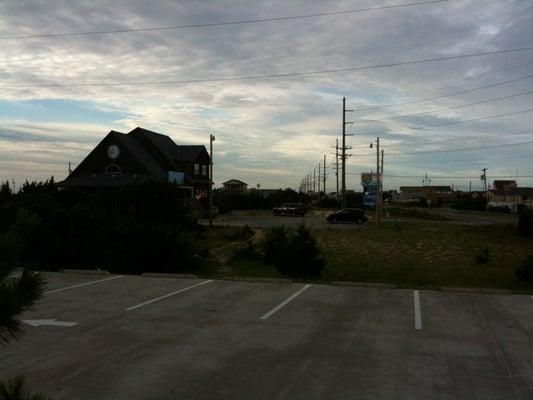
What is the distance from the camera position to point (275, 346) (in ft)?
28.6

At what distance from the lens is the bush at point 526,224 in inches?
1446

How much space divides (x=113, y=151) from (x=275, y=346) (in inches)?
2141

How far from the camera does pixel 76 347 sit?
8.52m

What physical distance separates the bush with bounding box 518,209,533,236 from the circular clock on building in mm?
40055

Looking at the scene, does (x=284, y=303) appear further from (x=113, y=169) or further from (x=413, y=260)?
(x=113, y=169)

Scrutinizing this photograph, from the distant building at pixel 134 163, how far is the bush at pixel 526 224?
3173 cm

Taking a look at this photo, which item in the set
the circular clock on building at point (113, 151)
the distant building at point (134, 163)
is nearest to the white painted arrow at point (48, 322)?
the distant building at point (134, 163)

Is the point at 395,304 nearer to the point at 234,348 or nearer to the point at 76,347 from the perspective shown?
the point at 234,348

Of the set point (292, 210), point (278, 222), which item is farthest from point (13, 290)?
point (292, 210)

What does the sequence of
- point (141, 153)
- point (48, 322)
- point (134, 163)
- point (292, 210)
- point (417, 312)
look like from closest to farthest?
point (48, 322)
point (417, 312)
point (134, 163)
point (141, 153)
point (292, 210)

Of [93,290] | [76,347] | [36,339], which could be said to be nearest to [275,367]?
[76,347]

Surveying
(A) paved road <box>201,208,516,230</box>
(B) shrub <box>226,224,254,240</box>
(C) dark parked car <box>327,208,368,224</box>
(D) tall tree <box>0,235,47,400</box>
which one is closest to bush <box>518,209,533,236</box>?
(A) paved road <box>201,208,516,230</box>

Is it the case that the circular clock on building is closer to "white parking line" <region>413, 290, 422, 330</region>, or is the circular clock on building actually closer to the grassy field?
the grassy field

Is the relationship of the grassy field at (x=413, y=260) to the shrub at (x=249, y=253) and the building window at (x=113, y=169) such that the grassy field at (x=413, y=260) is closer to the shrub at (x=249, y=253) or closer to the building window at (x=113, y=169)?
the shrub at (x=249, y=253)
